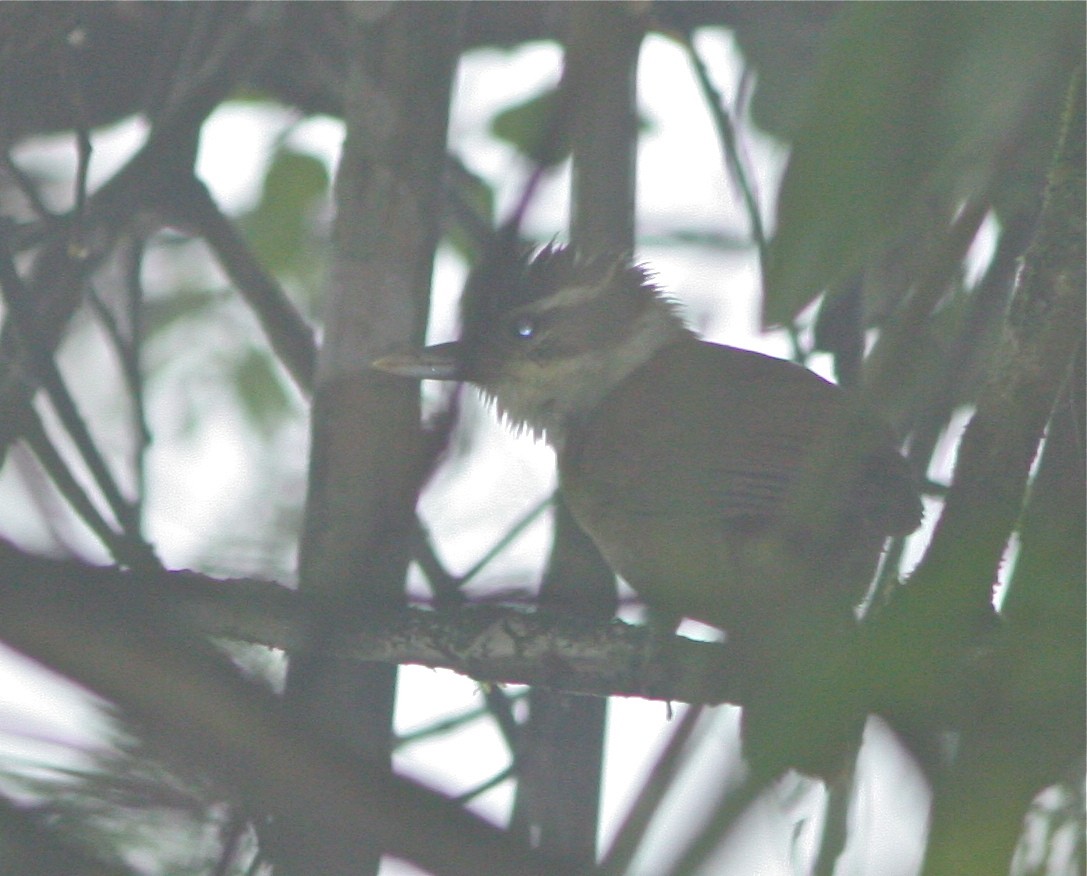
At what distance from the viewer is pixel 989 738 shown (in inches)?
Result: 41.3

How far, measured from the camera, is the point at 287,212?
4230 millimetres

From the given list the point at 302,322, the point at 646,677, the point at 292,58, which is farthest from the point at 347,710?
the point at 292,58

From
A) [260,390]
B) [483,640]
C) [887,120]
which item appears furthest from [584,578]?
[887,120]

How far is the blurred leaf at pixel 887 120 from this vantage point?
109 centimetres

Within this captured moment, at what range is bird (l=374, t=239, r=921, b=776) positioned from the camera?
1.14m

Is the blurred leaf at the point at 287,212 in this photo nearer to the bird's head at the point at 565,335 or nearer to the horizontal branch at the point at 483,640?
the bird's head at the point at 565,335

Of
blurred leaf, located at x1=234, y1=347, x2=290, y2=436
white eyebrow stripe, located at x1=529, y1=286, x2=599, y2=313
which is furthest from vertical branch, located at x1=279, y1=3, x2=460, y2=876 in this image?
blurred leaf, located at x1=234, y1=347, x2=290, y2=436

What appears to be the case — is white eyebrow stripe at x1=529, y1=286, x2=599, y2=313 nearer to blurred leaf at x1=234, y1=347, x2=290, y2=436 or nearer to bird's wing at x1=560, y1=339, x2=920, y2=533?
bird's wing at x1=560, y1=339, x2=920, y2=533

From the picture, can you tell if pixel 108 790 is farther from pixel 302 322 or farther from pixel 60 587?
pixel 302 322

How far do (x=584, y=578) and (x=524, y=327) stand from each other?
2.36ft

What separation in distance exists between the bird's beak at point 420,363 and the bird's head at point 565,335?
0.57 m

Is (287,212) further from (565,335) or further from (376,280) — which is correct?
(376,280)

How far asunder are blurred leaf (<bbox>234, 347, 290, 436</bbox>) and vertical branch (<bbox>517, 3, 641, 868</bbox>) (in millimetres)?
1007

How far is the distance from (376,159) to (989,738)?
212 cm
